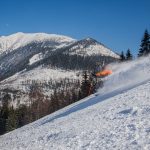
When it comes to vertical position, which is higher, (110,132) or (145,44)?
(145,44)

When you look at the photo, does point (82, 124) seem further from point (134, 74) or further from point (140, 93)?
point (134, 74)

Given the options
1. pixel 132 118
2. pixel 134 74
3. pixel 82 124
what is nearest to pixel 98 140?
pixel 132 118

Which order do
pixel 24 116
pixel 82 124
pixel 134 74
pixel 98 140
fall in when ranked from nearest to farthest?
1. pixel 98 140
2. pixel 82 124
3. pixel 134 74
4. pixel 24 116

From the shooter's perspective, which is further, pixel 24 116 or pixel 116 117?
pixel 24 116

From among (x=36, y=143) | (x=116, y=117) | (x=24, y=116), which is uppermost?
(x=116, y=117)

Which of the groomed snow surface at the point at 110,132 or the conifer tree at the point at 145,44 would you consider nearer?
the groomed snow surface at the point at 110,132

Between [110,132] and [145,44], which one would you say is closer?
[110,132]

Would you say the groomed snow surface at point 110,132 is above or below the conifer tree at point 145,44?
below

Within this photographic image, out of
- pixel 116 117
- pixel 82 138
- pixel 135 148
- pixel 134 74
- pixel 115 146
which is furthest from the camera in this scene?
pixel 134 74

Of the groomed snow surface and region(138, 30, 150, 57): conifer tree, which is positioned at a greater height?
region(138, 30, 150, 57): conifer tree

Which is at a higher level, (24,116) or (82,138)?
(82,138)

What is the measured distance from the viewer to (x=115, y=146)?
17109mm

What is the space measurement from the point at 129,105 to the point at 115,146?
842 centimetres

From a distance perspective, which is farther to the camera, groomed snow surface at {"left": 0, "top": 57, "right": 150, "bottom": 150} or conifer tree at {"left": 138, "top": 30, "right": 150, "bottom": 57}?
conifer tree at {"left": 138, "top": 30, "right": 150, "bottom": 57}
